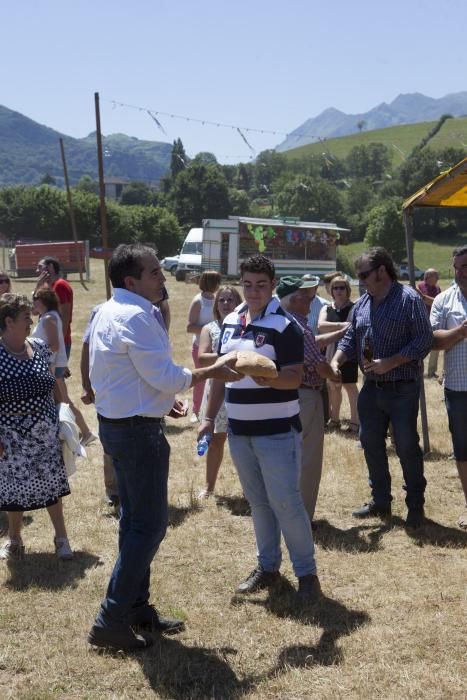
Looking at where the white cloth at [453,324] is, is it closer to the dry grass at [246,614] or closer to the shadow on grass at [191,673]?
the dry grass at [246,614]

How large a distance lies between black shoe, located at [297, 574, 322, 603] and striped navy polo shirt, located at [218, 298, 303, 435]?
2.90ft

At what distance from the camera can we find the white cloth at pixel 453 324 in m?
5.68

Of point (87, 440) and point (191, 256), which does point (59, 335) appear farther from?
point (191, 256)

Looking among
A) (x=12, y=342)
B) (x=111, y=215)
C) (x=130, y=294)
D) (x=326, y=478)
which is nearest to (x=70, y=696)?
(x=130, y=294)

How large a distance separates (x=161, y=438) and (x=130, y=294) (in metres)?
0.72

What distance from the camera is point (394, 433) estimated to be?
5.94 meters

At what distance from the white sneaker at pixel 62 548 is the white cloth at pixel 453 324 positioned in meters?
2.85

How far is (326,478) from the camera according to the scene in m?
7.45

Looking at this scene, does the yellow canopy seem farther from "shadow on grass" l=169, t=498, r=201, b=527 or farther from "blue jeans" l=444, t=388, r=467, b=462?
"shadow on grass" l=169, t=498, r=201, b=527

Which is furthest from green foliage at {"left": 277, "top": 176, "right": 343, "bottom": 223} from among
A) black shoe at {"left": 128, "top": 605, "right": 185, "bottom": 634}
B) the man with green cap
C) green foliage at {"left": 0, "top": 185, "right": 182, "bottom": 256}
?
black shoe at {"left": 128, "top": 605, "right": 185, "bottom": 634}

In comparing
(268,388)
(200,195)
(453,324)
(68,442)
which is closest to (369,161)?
(200,195)

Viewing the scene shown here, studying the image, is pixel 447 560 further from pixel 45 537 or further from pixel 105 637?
pixel 45 537

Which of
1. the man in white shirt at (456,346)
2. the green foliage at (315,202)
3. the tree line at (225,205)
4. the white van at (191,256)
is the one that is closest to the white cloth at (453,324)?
the man in white shirt at (456,346)

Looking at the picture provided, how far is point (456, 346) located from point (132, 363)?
273 centimetres
